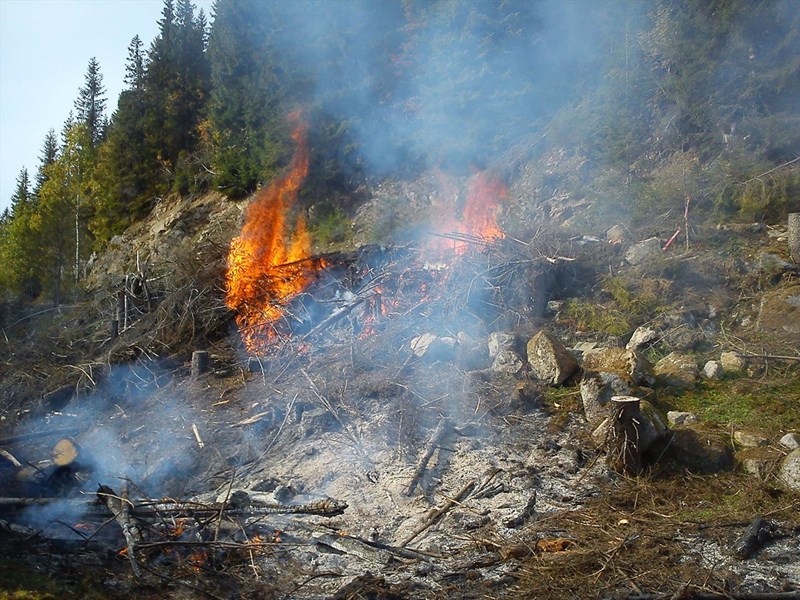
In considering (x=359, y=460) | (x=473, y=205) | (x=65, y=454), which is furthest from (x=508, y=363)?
(x=473, y=205)

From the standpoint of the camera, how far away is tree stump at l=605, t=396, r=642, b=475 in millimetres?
6199

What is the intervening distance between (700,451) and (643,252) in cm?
557

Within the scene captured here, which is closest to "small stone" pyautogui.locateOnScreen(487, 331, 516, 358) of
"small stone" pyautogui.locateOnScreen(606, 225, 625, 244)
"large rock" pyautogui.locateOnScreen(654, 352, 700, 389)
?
"large rock" pyautogui.locateOnScreen(654, 352, 700, 389)

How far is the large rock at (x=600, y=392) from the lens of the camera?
7.38 meters

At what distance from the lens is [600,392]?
7.46 meters

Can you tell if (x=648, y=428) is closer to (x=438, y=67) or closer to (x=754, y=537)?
(x=754, y=537)

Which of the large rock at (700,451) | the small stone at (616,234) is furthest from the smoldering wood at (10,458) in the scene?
the small stone at (616,234)

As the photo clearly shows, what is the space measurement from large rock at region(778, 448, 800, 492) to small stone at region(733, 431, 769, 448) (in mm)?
556

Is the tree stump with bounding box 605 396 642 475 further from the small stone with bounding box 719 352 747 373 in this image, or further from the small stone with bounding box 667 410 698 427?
the small stone with bounding box 719 352 747 373

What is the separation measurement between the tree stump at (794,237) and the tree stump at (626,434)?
18.0 feet

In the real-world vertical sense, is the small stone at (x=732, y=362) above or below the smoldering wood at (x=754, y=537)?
above

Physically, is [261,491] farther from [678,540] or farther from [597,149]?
[597,149]

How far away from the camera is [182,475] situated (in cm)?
720

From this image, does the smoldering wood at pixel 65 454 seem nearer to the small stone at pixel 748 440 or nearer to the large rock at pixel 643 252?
the small stone at pixel 748 440
